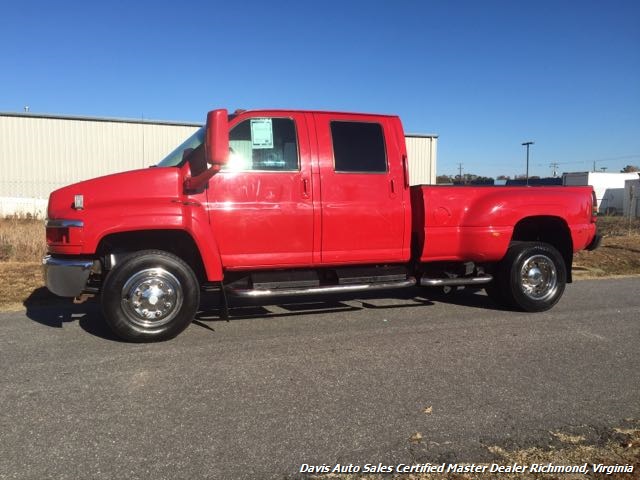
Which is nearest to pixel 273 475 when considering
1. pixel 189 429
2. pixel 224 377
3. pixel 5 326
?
pixel 189 429

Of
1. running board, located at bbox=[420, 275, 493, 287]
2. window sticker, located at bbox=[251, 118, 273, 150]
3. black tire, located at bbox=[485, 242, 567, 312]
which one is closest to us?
window sticker, located at bbox=[251, 118, 273, 150]

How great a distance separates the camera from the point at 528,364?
4594mm

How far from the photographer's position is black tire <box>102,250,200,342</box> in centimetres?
504

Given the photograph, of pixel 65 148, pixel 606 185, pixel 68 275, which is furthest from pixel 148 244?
pixel 606 185

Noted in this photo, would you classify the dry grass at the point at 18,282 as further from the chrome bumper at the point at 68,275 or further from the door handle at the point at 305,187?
the door handle at the point at 305,187

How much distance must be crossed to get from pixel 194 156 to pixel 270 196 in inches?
35.0

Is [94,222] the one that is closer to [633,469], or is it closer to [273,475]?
[273,475]

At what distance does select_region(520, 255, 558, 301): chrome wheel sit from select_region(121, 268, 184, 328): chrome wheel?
4.27m

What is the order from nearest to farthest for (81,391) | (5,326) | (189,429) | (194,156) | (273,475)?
1. (273,475)
2. (189,429)
3. (81,391)
4. (194,156)
5. (5,326)

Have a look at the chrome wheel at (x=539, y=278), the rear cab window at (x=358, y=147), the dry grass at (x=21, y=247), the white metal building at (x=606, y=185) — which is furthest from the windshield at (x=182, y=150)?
the white metal building at (x=606, y=185)

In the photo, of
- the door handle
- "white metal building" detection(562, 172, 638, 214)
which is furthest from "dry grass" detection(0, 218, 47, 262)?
"white metal building" detection(562, 172, 638, 214)

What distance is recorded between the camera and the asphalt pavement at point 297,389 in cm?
304

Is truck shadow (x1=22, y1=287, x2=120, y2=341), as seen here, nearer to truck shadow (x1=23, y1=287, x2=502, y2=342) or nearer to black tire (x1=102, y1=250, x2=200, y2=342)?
truck shadow (x1=23, y1=287, x2=502, y2=342)

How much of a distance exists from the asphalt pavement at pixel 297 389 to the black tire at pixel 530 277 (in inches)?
9.2
